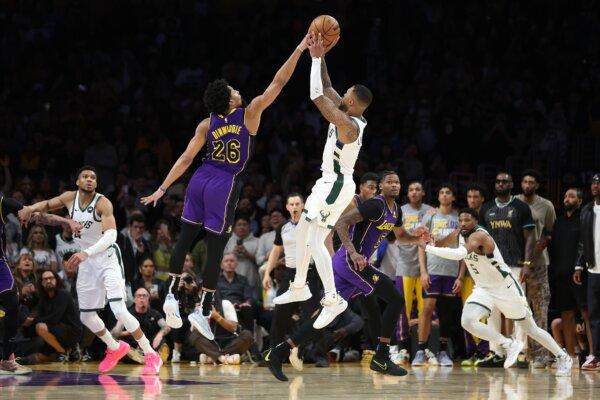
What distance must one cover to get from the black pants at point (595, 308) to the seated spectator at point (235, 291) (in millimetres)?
4264

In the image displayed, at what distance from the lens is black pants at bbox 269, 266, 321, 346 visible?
1134 centimetres

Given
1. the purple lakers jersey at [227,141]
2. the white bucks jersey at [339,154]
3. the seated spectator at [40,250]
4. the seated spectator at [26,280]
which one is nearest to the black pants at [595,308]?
the white bucks jersey at [339,154]

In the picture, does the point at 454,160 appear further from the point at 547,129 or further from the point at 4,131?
the point at 4,131

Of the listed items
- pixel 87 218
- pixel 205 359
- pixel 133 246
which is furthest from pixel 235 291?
pixel 87 218

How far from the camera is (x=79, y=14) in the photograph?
1986 cm

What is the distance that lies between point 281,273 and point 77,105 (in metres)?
4.88

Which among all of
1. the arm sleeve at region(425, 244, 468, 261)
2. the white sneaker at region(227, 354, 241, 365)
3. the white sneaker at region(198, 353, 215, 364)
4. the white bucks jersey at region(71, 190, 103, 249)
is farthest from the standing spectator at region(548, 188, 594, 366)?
the white bucks jersey at region(71, 190, 103, 249)

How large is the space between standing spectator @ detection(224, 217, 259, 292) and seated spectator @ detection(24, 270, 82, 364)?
2252 millimetres

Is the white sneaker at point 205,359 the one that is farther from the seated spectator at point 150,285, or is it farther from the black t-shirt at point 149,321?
the seated spectator at point 150,285

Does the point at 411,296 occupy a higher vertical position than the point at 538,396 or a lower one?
higher

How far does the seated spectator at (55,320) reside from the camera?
46.0 feet

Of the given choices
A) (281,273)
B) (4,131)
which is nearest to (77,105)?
(4,131)

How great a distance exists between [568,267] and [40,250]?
6.78 m

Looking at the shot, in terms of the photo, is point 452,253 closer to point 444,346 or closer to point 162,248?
point 444,346
